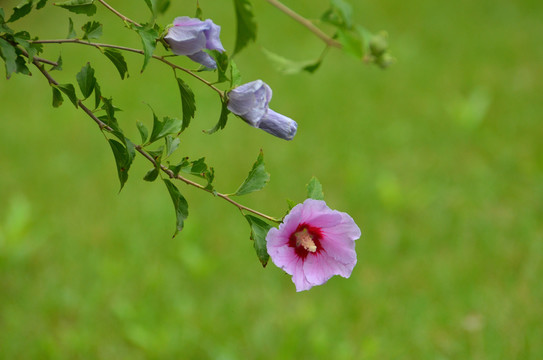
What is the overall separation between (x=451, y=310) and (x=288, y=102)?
1.68m

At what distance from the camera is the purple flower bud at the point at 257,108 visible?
929 mm

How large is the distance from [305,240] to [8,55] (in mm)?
513

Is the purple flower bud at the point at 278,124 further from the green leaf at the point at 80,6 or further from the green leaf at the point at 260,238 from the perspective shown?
the green leaf at the point at 80,6

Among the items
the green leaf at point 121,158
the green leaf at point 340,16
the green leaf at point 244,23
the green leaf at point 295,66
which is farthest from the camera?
the green leaf at point 295,66

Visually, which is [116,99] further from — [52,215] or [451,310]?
[451,310]

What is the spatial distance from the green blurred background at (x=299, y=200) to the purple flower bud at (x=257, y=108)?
1188 millimetres

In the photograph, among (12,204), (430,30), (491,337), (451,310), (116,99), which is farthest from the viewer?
(430,30)

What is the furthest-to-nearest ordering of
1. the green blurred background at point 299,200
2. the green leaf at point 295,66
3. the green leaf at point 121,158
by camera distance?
the green blurred background at point 299,200 < the green leaf at point 295,66 < the green leaf at point 121,158

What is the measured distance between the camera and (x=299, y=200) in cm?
272

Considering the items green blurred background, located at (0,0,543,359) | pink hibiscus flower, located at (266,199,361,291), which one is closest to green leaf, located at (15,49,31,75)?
pink hibiscus flower, located at (266,199,361,291)

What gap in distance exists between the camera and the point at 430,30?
171 inches

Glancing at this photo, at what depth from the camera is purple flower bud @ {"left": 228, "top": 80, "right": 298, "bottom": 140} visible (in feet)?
3.05

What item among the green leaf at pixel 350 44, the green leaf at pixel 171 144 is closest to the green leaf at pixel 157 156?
the green leaf at pixel 171 144

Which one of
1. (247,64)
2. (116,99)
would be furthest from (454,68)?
(116,99)
